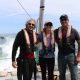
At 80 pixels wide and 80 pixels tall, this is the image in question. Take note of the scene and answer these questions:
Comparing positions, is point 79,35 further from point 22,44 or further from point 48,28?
point 22,44

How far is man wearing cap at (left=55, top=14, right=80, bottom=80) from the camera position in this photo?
8734mm

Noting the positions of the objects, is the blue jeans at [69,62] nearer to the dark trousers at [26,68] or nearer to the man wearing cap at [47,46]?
the man wearing cap at [47,46]

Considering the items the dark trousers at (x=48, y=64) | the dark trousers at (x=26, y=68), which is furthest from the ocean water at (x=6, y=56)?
the dark trousers at (x=26, y=68)

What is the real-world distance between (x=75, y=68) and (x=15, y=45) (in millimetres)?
1326

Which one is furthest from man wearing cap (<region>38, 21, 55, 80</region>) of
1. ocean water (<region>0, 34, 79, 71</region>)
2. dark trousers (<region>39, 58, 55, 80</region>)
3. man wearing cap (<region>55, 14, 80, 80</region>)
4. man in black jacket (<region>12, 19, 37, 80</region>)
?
ocean water (<region>0, 34, 79, 71</region>)

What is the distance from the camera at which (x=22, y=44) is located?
8570 mm

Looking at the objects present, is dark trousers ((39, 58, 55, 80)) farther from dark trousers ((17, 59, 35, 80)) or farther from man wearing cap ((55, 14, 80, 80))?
dark trousers ((17, 59, 35, 80))

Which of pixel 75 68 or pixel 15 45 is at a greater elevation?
pixel 15 45

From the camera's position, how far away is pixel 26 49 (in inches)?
335

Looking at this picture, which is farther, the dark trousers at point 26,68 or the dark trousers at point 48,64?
the dark trousers at point 48,64

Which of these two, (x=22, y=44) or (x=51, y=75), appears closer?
(x=22, y=44)

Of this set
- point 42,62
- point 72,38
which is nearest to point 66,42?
point 72,38

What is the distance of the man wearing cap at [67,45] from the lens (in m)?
8.73

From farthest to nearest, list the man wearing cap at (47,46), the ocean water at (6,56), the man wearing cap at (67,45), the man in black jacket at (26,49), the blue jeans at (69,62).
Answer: the ocean water at (6,56) → the man wearing cap at (47,46) → the blue jeans at (69,62) → the man wearing cap at (67,45) → the man in black jacket at (26,49)
